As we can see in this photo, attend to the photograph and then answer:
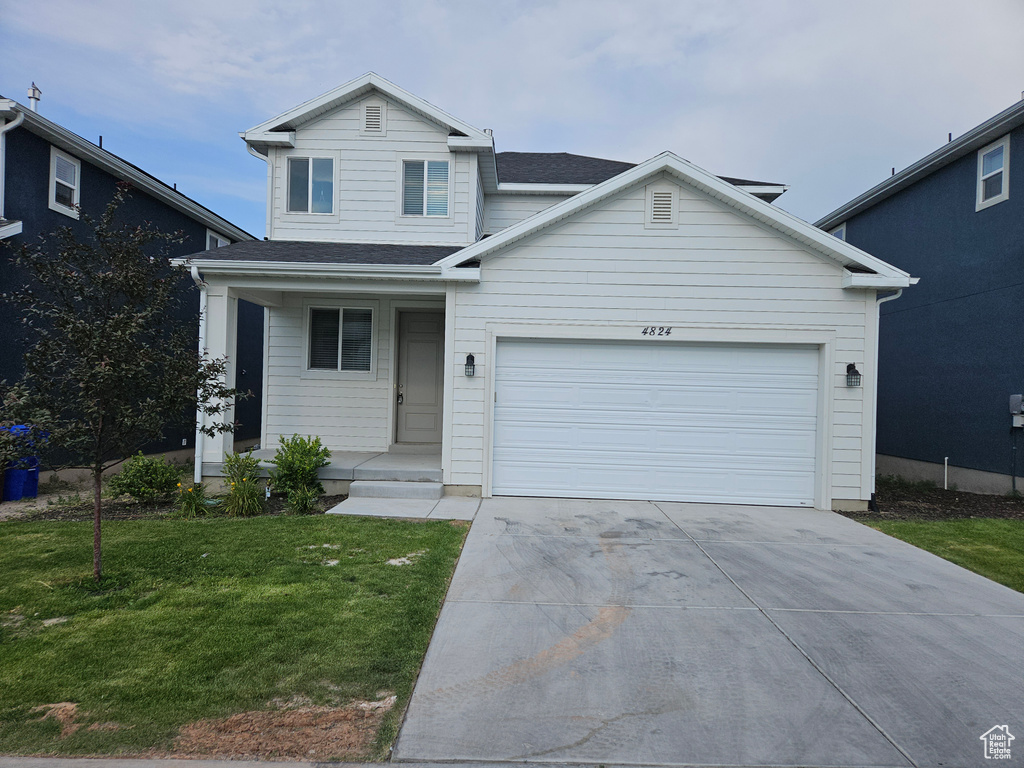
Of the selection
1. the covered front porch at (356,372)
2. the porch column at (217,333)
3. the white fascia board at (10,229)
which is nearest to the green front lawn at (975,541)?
the covered front porch at (356,372)

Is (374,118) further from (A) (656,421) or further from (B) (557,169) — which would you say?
(A) (656,421)

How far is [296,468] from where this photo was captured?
8.27 meters

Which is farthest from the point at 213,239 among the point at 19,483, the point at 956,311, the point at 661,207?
the point at 956,311

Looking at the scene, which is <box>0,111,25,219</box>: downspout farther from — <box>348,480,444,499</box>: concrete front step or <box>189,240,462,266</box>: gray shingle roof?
<box>348,480,444,499</box>: concrete front step

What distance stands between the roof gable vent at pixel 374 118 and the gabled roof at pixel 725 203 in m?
4.13

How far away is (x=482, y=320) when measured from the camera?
866 cm

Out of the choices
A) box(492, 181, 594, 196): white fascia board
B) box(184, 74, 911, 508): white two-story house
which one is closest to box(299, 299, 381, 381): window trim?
box(184, 74, 911, 508): white two-story house

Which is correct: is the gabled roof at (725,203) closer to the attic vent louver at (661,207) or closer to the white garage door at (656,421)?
the attic vent louver at (661,207)

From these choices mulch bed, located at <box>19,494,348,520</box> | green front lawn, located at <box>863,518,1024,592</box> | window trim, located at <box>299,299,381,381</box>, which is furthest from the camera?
window trim, located at <box>299,299,381,381</box>

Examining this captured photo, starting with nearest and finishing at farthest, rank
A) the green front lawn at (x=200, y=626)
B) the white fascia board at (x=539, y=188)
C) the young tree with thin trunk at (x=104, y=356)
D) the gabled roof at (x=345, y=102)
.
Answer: the green front lawn at (x=200, y=626)
the young tree with thin trunk at (x=104, y=356)
the gabled roof at (x=345, y=102)
the white fascia board at (x=539, y=188)

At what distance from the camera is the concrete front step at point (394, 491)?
333 inches

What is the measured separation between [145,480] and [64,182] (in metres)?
5.77

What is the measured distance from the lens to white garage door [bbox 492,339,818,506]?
857 cm

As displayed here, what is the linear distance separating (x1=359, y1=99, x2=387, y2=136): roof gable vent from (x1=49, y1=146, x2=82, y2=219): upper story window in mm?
4990
